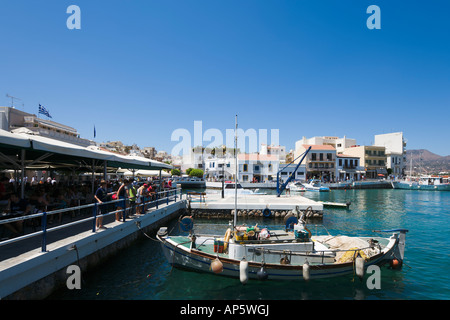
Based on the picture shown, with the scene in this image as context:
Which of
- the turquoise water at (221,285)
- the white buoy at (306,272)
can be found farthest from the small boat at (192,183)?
the white buoy at (306,272)

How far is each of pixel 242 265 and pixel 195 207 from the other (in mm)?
15555

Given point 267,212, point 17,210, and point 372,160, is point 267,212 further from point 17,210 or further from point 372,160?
point 372,160

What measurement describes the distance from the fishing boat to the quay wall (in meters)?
2.34

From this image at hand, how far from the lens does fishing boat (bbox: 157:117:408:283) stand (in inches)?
381

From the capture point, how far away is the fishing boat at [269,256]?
31.8 feet

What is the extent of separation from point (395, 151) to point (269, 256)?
4205 inches

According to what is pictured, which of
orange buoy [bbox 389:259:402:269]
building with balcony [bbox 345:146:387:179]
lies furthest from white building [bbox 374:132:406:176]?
orange buoy [bbox 389:259:402:269]

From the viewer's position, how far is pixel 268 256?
10.1m

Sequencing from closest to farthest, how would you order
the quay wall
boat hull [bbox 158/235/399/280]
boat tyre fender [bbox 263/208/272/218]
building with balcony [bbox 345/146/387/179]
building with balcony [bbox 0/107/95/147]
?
the quay wall < boat hull [bbox 158/235/399/280] < boat tyre fender [bbox 263/208/272/218] < building with balcony [bbox 0/107/95/147] < building with balcony [bbox 345/146/387/179]

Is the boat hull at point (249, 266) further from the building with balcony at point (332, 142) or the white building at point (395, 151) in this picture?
the white building at point (395, 151)

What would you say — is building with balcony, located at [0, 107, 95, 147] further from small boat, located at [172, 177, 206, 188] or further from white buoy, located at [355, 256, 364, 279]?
white buoy, located at [355, 256, 364, 279]

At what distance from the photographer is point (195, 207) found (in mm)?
24250

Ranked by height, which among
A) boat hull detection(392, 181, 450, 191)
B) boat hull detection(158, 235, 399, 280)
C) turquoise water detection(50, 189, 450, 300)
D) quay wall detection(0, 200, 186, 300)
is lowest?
boat hull detection(392, 181, 450, 191)
